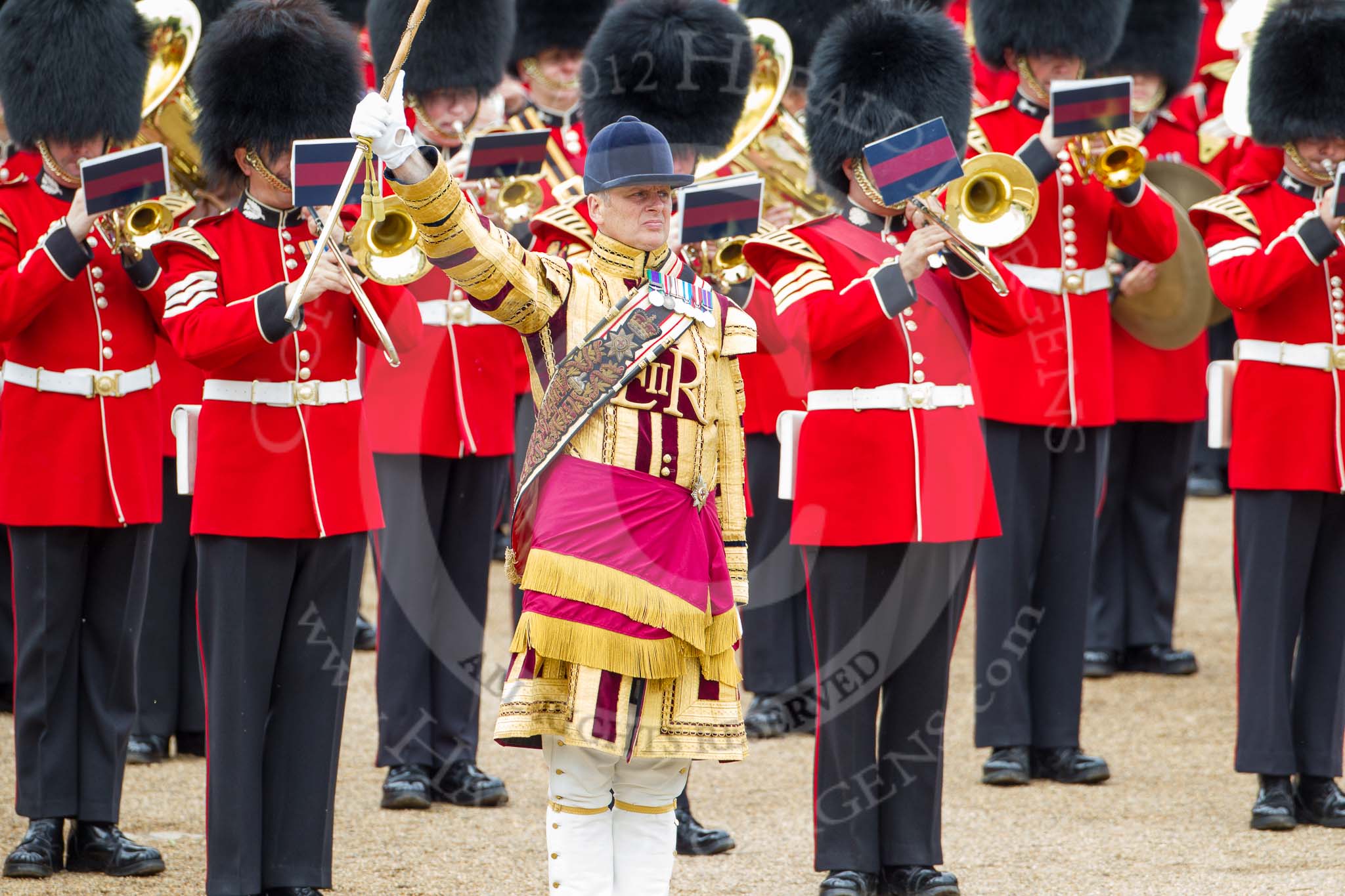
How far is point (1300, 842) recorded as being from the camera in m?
4.50

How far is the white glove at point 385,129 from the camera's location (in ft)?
10.2

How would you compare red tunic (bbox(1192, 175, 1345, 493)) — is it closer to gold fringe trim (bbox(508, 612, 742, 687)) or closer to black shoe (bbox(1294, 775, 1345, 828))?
black shoe (bbox(1294, 775, 1345, 828))

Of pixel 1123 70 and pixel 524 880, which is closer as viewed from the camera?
pixel 524 880

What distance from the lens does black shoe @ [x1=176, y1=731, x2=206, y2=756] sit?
536cm

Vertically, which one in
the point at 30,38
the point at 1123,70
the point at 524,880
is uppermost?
the point at 1123,70

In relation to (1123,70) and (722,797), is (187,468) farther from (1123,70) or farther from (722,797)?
(1123,70)

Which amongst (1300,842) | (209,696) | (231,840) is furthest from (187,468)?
(1300,842)

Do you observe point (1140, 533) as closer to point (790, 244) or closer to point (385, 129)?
point (790, 244)

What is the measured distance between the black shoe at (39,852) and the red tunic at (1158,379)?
3356 mm

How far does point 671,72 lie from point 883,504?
136 centimetres

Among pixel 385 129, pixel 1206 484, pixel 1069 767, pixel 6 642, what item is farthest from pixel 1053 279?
pixel 1206 484

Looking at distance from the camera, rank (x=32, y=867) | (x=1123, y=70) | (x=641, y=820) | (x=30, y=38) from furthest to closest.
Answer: (x=1123, y=70)
(x=30, y=38)
(x=32, y=867)
(x=641, y=820)

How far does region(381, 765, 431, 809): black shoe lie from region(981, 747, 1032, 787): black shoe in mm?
1421

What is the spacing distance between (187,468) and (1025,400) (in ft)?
7.18
